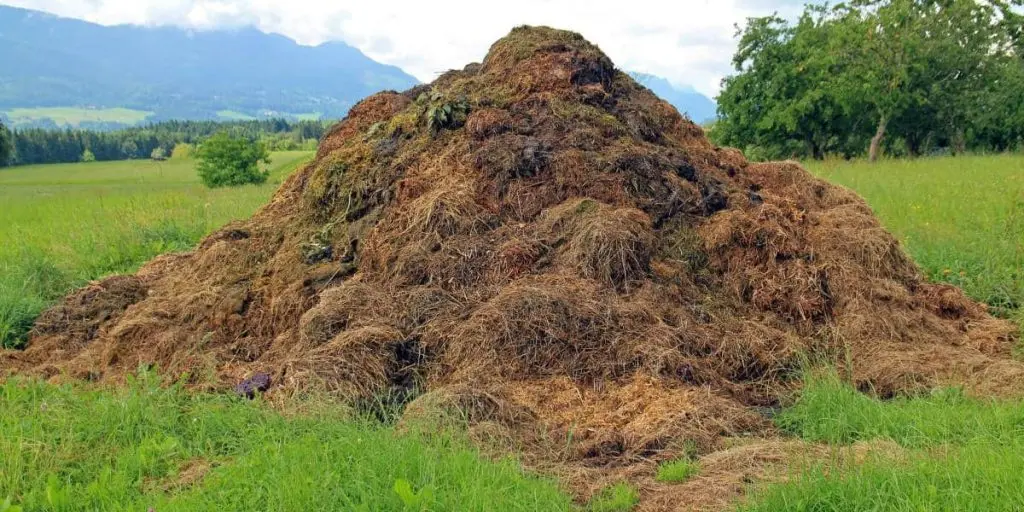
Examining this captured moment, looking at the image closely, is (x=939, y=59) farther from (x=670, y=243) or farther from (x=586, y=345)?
(x=586, y=345)

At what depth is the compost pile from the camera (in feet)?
14.3

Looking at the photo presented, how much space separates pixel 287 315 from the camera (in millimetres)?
5289

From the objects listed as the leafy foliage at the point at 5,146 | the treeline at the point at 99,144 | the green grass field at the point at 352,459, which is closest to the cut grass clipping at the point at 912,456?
the green grass field at the point at 352,459

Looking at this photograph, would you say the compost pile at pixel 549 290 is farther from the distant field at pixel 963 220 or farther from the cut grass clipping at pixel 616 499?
the distant field at pixel 963 220

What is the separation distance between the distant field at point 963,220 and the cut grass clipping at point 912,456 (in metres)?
2.53

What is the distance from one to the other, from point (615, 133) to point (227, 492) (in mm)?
4834

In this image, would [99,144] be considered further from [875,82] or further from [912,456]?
[912,456]

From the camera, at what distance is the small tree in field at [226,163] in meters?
33.7

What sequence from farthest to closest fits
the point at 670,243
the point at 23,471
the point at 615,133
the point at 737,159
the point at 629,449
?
1. the point at 737,159
2. the point at 615,133
3. the point at 670,243
4. the point at 629,449
5. the point at 23,471

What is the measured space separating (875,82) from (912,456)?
2200 cm

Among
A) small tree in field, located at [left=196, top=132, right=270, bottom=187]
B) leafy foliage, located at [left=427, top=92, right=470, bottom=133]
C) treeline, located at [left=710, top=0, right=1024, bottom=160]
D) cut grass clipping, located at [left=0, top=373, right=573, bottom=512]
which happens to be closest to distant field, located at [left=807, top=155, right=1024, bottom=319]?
cut grass clipping, located at [left=0, top=373, right=573, bottom=512]

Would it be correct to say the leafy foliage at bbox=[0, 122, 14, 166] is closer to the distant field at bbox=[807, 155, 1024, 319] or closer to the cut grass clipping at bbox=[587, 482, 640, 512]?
the distant field at bbox=[807, 155, 1024, 319]

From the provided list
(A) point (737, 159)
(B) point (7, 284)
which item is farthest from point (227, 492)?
(A) point (737, 159)

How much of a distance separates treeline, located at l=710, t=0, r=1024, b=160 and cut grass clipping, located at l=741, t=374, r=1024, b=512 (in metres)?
20.8
